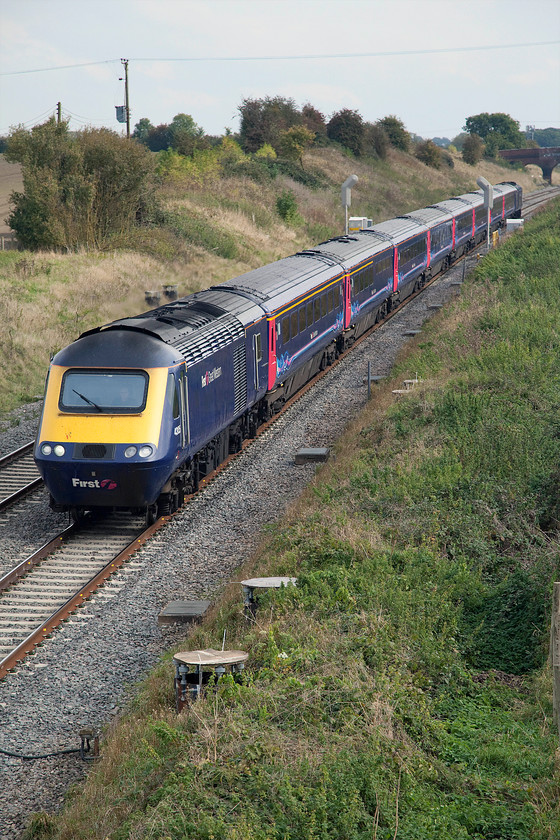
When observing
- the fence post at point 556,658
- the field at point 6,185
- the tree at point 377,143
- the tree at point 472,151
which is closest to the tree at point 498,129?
the tree at point 472,151

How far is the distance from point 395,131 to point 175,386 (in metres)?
83.8

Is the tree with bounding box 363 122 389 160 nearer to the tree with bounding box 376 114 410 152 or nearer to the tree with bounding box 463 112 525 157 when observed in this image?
the tree with bounding box 376 114 410 152

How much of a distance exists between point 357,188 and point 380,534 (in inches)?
2553

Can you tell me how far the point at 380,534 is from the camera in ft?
40.0

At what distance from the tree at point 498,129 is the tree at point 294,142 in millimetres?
67580

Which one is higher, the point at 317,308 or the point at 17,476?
the point at 317,308

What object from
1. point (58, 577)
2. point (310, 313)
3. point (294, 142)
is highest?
point (294, 142)

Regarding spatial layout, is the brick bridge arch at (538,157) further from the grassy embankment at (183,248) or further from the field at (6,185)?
the field at (6,185)

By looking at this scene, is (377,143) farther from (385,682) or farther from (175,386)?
(385,682)

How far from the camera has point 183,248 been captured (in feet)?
136

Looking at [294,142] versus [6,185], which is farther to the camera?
[294,142]

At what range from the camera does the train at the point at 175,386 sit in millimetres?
13844

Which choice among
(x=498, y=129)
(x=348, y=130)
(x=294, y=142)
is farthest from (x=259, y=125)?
(x=498, y=129)

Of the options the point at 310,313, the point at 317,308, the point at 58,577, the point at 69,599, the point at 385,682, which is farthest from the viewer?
the point at 317,308
